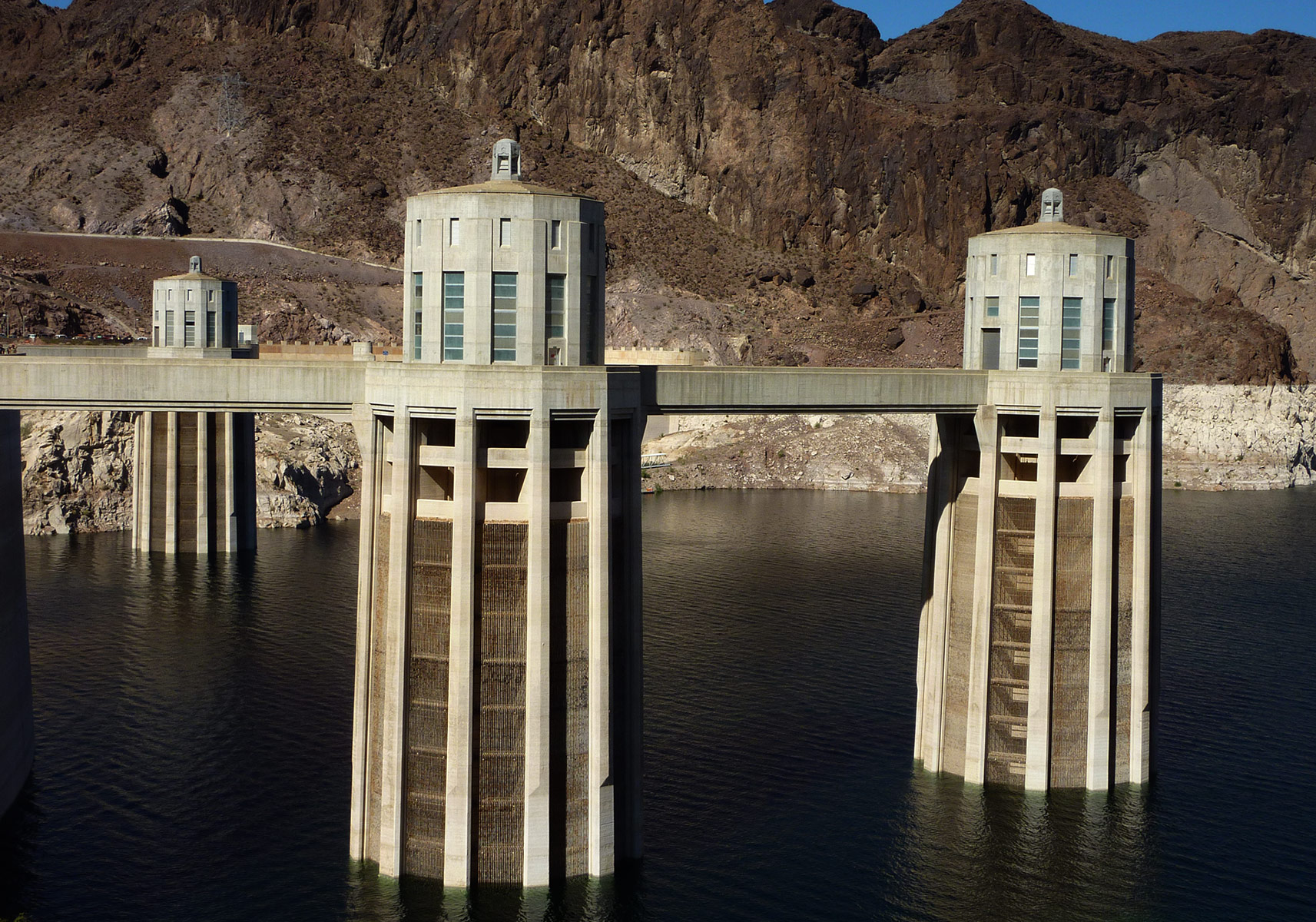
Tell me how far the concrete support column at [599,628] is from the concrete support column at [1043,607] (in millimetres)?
14608

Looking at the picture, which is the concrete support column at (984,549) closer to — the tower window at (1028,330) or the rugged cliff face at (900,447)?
the tower window at (1028,330)

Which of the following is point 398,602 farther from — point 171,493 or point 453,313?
point 171,493

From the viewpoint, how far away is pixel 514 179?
42906 mm

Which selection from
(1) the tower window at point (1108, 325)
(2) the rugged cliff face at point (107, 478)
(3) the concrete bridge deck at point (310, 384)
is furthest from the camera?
(2) the rugged cliff face at point (107, 478)

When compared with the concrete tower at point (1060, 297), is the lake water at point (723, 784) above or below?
below

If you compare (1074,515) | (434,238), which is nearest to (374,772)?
(434,238)

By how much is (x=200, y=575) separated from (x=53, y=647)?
22.9 metres

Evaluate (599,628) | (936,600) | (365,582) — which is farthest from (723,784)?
(365,582)

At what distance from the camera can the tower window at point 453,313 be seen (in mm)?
41469

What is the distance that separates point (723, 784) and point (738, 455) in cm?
10628

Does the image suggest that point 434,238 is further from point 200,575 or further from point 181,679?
point 200,575

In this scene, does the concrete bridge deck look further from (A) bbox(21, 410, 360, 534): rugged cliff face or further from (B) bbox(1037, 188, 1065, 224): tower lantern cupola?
(A) bbox(21, 410, 360, 534): rugged cliff face

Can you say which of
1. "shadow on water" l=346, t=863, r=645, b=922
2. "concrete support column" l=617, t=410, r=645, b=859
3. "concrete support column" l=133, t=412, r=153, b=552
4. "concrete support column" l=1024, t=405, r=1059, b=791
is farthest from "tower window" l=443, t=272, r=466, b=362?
"concrete support column" l=133, t=412, r=153, b=552

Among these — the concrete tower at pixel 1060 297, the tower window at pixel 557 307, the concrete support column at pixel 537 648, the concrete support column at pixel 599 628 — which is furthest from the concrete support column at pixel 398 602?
the concrete tower at pixel 1060 297
